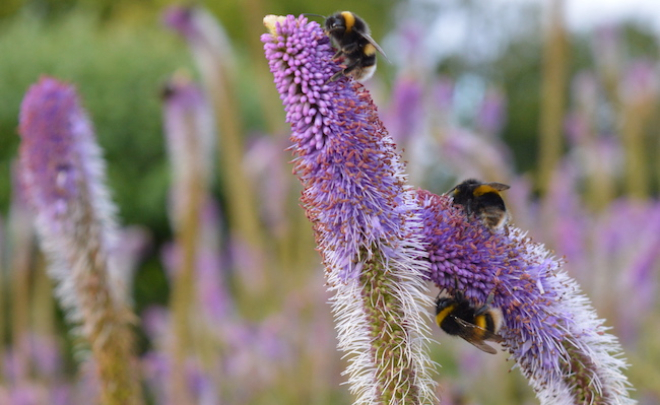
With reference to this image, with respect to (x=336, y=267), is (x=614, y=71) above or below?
above

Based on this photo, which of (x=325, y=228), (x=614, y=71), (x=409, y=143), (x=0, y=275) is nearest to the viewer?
(x=325, y=228)

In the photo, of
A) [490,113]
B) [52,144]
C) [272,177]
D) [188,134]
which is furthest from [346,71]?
[272,177]

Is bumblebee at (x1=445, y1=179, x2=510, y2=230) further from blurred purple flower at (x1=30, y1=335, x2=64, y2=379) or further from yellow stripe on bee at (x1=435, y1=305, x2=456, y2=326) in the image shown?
blurred purple flower at (x1=30, y1=335, x2=64, y2=379)

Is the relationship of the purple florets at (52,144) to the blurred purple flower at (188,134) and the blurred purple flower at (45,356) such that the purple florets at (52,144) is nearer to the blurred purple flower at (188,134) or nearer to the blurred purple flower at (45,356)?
the blurred purple flower at (188,134)

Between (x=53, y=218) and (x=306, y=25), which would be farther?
(x=53, y=218)

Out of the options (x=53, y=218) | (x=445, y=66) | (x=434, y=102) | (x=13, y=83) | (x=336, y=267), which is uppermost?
(x=445, y=66)

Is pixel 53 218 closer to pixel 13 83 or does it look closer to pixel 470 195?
pixel 470 195

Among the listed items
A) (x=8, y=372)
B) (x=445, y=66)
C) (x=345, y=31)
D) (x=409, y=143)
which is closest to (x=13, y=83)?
(x=8, y=372)
